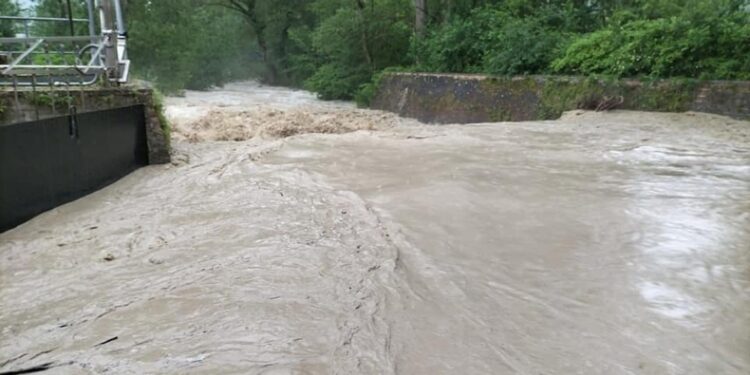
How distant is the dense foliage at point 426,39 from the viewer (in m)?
12.4

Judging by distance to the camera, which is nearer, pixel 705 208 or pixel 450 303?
pixel 450 303

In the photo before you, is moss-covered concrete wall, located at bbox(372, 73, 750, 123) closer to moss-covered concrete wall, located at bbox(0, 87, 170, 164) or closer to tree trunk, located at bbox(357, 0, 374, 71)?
tree trunk, located at bbox(357, 0, 374, 71)

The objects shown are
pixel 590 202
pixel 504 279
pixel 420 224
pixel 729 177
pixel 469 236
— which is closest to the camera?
pixel 504 279

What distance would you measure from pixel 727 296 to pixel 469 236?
212 centimetres

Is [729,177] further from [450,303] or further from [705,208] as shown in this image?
[450,303]

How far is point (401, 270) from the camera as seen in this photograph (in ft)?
15.8

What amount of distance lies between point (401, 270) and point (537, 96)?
10738 mm

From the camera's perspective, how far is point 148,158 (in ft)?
34.9

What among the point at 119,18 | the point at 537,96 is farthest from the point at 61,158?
the point at 537,96

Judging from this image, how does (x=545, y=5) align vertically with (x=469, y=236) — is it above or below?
above

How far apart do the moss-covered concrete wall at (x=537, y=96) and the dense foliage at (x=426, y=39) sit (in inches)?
15.7

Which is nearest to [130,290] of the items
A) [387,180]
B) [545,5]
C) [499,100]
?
[387,180]

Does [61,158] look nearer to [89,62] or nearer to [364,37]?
[89,62]

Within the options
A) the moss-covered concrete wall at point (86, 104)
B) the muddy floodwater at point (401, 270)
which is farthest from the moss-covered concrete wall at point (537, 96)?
the moss-covered concrete wall at point (86, 104)
